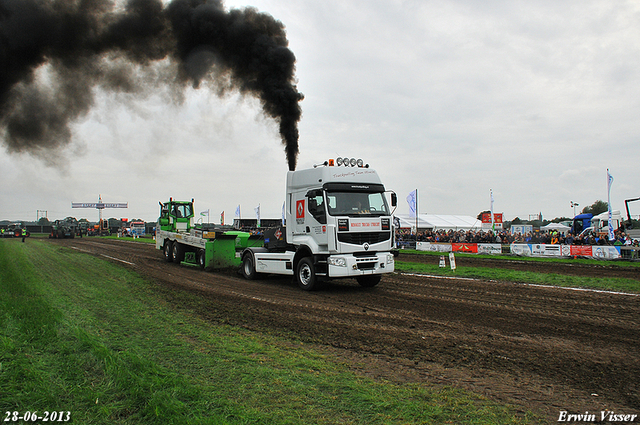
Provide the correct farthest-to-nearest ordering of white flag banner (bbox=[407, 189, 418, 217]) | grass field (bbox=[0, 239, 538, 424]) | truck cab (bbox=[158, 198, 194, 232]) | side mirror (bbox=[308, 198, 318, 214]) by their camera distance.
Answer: white flag banner (bbox=[407, 189, 418, 217]) < truck cab (bbox=[158, 198, 194, 232]) < side mirror (bbox=[308, 198, 318, 214]) < grass field (bbox=[0, 239, 538, 424])

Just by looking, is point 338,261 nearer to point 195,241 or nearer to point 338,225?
point 338,225

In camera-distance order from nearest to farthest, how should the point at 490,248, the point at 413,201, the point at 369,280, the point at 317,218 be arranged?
the point at 317,218
the point at 369,280
the point at 490,248
the point at 413,201

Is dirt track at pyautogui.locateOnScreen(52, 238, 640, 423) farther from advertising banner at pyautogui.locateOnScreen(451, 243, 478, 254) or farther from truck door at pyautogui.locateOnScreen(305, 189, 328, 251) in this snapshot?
advertising banner at pyautogui.locateOnScreen(451, 243, 478, 254)

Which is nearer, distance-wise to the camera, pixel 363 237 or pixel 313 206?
pixel 363 237

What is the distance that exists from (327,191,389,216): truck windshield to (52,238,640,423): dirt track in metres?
2.22

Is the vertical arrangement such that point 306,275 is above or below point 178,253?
below

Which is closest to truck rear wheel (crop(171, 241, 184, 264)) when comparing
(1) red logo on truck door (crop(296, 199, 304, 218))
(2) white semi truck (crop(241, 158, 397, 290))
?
(2) white semi truck (crop(241, 158, 397, 290))

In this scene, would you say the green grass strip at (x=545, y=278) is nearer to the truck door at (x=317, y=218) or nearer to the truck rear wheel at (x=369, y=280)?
the truck rear wheel at (x=369, y=280)

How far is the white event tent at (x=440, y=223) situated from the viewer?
46.8 meters

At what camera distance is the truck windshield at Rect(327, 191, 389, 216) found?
10633 millimetres

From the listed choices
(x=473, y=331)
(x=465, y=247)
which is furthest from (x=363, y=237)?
(x=465, y=247)

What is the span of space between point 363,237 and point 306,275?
206 centimetres

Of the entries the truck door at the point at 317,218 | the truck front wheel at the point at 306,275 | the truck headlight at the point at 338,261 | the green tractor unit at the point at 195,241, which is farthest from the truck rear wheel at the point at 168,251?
the truck headlight at the point at 338,261

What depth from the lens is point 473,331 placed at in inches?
262
